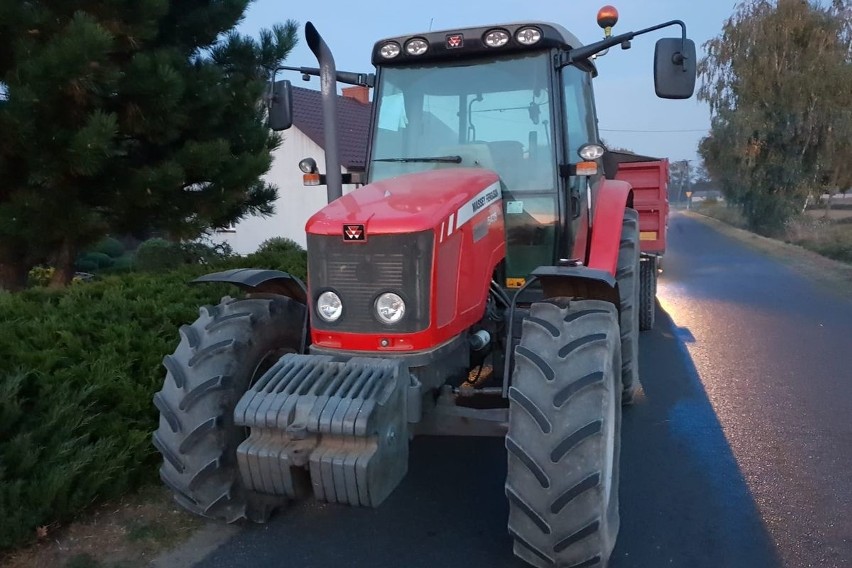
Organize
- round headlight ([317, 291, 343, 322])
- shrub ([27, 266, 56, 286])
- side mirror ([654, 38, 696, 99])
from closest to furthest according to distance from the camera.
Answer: round headlight ([317, 291, 343, 322])
side mirror ([654, 38, 696, 99])
shrub ([27, 266, 56, 286])

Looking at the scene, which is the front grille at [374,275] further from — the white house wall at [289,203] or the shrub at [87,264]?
the white house wall at [289,203]

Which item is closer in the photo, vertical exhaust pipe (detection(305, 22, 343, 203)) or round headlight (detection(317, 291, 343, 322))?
round headlight (detection(317, 291, 343, 322))

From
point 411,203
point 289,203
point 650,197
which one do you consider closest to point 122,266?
point 289,203

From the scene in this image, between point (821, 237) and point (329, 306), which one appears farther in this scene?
point (821, 237)

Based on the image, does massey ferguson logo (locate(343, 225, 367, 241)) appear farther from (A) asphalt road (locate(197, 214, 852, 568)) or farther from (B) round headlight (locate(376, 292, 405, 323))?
(A) asphalt road (locate(197, 214, 852, 568))

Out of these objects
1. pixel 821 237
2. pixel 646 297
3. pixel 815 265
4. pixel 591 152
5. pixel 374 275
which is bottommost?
pixel 815 265

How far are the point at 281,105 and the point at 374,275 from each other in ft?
5.87

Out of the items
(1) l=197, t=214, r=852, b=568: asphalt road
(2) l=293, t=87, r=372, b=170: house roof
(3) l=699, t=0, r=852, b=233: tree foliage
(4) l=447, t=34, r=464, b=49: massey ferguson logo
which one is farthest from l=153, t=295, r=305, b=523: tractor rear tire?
(3) l=699, t=0, r=852, b=233: tree foliage

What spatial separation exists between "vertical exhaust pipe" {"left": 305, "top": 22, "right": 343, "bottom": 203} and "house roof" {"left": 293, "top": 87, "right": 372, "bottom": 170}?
39.2ft

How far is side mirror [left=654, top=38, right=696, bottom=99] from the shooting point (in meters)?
4.02

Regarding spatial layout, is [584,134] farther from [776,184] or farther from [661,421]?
[776,184]

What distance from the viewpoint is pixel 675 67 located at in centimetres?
404

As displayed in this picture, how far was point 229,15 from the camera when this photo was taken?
6.96m

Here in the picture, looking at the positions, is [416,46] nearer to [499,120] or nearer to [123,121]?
[499,120]
